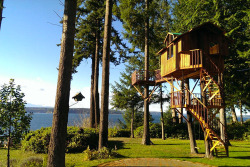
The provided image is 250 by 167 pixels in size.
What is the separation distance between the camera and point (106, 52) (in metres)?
11.8

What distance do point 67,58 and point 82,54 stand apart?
1636cm

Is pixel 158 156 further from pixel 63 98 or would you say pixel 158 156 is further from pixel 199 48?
pixel 199 48

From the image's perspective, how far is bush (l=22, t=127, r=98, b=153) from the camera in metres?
12.9

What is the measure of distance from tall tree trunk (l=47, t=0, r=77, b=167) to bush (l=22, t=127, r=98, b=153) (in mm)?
6387

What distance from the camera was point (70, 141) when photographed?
1345 centimetres

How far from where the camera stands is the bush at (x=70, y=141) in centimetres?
1291

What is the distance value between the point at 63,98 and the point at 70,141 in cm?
767

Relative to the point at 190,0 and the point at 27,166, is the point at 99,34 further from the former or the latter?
the point at 27,166

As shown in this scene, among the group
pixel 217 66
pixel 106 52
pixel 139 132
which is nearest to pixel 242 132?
pixel 139 132

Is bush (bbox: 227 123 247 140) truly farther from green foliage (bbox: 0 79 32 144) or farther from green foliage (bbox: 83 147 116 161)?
green foliage (bbox: 0 79 32 144)

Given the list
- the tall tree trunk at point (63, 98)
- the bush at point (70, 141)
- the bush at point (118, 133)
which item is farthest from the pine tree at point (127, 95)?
the tall tree trunk at point (63, 98)

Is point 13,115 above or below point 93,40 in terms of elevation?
below

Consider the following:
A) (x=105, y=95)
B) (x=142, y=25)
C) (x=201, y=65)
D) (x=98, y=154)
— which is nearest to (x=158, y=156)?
(x=98, y=154)

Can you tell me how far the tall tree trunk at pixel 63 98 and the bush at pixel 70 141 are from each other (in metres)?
6.39
